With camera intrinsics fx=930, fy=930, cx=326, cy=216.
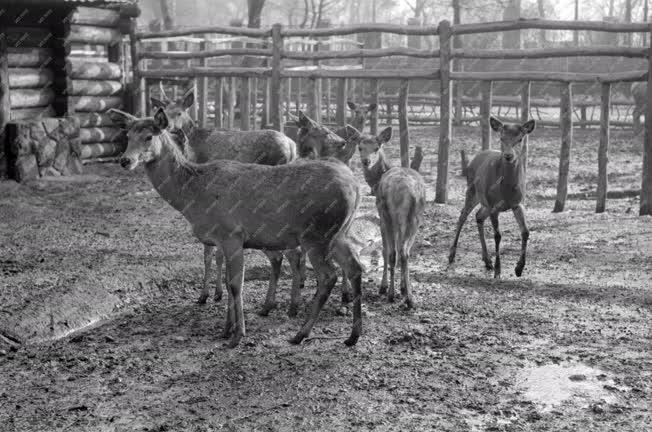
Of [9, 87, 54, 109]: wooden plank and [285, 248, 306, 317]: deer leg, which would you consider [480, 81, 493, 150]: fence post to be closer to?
[285, 248, 306, 317]: deer leg

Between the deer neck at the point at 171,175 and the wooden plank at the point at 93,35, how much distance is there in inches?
386

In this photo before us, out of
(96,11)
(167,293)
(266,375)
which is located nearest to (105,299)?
(167,293)

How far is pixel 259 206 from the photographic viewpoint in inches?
284

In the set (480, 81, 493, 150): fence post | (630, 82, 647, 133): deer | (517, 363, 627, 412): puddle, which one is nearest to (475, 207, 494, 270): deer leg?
(480, 81, 493, 150): fence post

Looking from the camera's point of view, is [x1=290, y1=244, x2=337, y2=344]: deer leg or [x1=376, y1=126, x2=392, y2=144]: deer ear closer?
[x1=290, y1=244, x2=337, y2=344]: deer leg

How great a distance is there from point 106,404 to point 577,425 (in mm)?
2895

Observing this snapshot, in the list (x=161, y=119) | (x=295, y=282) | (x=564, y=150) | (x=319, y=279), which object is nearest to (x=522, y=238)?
(x=295, y=282)

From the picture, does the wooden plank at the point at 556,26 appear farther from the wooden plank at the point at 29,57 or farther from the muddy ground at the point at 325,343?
the wooden plank at the point at 29,57

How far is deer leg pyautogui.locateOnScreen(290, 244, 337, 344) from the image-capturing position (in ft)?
23.3

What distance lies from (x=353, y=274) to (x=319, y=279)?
27 cm

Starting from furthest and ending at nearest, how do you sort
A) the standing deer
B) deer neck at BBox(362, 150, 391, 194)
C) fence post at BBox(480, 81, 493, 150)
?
fence post at BBox(480, 81, 493, 150), deer neck at BBox(362, 150, 391, 194), the standing deer

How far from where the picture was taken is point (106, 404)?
5836 millimetres

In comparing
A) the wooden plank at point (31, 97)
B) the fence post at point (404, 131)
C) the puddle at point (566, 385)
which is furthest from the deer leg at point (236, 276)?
the wooden plank at point (31, 97)

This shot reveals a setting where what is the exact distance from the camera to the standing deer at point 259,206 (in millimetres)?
7066
